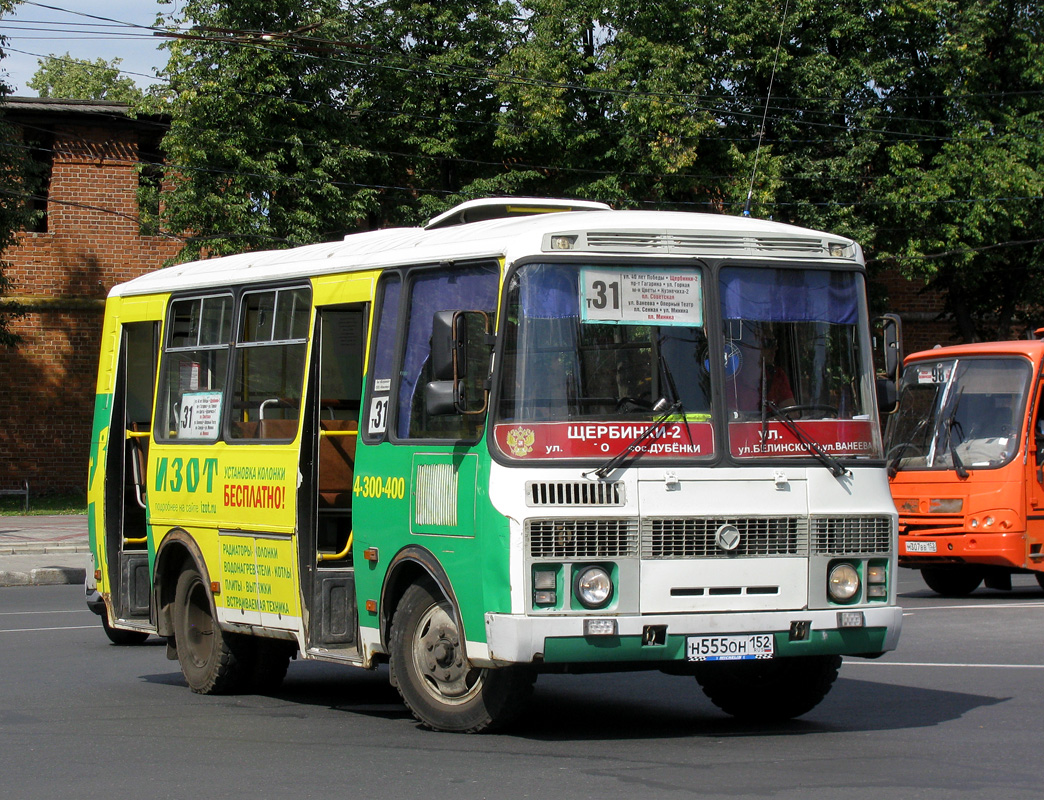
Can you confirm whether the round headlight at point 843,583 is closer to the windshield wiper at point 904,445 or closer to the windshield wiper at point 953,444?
the windshield wiper at point 953,444

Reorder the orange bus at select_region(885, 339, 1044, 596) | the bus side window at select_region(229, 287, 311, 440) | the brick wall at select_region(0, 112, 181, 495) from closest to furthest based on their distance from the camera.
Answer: the bus side window at select_region(229, 287, 311, 440)
the orange bus at select_region(885, 339, 1044, 596)
the brick wall at select_region(0, 112, 181, 495)

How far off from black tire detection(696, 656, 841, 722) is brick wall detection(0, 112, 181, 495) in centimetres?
2991

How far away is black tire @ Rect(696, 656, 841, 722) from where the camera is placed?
874cm

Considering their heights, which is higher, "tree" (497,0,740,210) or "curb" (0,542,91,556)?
"tree" (497,0,740,210)

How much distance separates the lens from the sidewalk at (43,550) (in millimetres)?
20578

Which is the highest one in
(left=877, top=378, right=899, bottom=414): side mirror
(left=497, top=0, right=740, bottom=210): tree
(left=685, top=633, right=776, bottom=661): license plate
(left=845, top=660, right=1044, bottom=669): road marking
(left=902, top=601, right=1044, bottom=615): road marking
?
(left=497, top=0, right=740, bottom=210): tree

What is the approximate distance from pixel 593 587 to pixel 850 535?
4.93 ft

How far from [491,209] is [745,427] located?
272 centimetres

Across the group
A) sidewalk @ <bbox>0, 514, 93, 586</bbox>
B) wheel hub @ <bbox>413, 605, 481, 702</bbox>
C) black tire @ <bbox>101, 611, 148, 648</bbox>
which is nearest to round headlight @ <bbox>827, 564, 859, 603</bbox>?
wheel hub @ <bbox>413, 605, 481, 702</bbox>

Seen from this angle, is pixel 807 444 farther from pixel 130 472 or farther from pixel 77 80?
pixel 77 80

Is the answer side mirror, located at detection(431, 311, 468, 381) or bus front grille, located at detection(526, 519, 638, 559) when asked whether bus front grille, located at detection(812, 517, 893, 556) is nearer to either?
bus front grille, located at detection(526, 519, 638, 559)

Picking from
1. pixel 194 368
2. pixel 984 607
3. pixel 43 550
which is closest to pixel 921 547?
pixel 984 607

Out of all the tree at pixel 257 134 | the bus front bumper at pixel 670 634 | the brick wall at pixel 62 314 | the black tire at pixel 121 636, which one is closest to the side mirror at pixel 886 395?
the bus front bumper at pixel 670 634

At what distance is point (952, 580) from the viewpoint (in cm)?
1858
